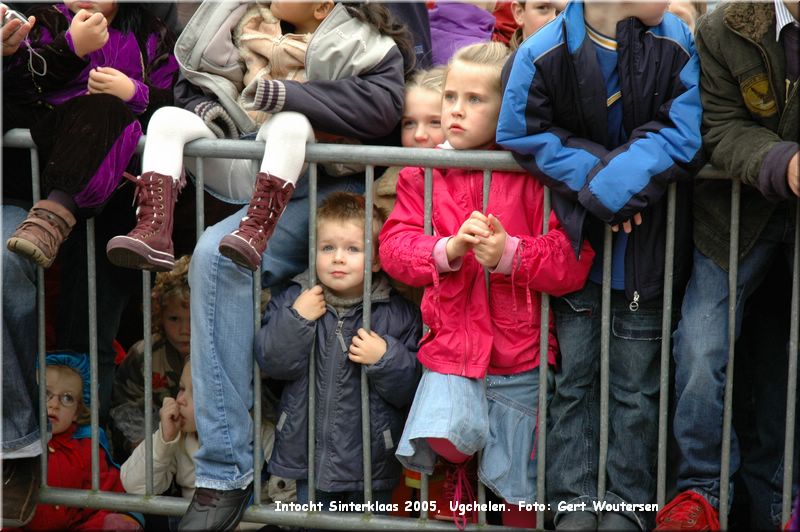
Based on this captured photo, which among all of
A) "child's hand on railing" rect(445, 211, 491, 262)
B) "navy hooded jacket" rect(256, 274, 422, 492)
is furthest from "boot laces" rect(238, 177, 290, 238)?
"child's hand on railing" rect(445, 211, 491, 262)

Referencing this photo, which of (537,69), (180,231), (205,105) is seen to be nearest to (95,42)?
(205,105)

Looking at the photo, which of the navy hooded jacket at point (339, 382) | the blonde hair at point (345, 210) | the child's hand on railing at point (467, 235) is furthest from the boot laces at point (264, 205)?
the child's hand on railing at point (467, 235)

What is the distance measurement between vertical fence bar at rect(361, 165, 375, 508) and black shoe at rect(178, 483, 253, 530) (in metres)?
0.46

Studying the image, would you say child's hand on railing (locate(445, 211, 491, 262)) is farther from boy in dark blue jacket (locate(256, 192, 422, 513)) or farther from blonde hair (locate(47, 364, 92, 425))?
blonde hair (locate(47, 364, 92, 425))

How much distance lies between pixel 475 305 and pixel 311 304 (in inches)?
23.7

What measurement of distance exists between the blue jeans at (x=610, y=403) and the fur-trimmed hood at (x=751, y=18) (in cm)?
96

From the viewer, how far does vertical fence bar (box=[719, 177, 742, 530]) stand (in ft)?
13.4

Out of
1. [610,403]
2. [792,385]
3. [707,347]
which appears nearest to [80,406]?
[610,403]

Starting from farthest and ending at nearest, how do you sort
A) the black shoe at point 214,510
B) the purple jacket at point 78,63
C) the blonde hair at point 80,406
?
1. the blonde hair at point 80,406
2. the purple jacket at point 78,63
3. the black shoe at point 214,510

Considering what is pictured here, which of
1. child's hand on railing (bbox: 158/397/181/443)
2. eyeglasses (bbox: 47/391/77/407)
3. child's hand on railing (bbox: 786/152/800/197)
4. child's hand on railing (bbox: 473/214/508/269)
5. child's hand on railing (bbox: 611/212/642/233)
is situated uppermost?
child's hand on railing (bbox: 786/152/800/197)

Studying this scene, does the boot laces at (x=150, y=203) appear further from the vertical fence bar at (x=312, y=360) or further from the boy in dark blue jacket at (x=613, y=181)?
the boy in dark blue jacket at (x=613, y=181)

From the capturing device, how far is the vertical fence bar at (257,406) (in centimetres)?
447

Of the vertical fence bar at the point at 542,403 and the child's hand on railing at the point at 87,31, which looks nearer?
the vertical fence bar at the point at 542,403

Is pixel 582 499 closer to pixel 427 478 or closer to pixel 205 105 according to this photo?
pixel 427 478
